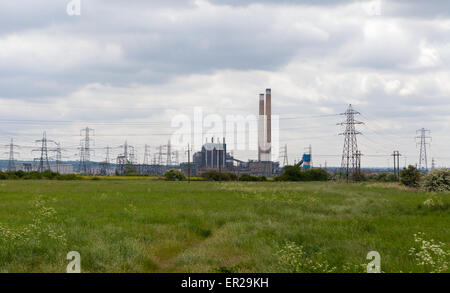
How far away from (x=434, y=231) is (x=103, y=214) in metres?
14.9

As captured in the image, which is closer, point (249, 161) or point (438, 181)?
point (438, 181)

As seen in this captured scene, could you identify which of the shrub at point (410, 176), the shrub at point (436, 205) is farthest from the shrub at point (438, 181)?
the shrub at point (410, 176)

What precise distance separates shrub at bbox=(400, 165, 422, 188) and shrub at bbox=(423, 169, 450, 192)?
Result: 1644 centimetres

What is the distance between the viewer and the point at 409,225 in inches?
704

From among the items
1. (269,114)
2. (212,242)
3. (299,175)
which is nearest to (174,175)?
(299,175)

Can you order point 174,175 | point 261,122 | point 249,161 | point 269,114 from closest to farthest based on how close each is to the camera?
point 174,175 < point 269,114 < point 261,122 < point 249,161

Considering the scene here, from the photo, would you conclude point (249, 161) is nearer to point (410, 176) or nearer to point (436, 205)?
point (410, 176)

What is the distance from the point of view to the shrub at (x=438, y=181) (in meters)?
36.6

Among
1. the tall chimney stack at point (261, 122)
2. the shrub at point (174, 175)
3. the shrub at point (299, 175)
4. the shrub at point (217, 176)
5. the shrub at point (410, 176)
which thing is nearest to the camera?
the shrub at point (410, 176)

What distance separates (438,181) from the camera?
122 ft

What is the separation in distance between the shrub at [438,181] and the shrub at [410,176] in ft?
53.9

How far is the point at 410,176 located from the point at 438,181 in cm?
1890

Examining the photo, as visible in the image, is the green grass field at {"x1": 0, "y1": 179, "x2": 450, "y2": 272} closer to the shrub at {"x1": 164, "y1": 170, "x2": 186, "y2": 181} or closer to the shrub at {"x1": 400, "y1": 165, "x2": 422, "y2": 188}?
the shrub at {"x1": 400, "y1": 165, "x2": 422, "y2": 188}

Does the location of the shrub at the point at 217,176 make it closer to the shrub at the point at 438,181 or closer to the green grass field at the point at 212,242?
the shrub at the point at 438,181
